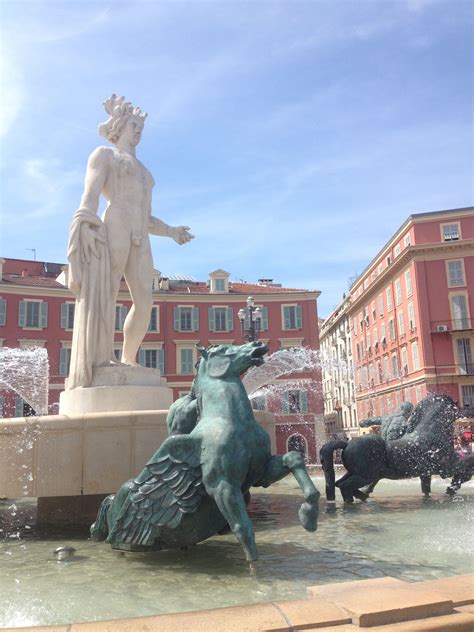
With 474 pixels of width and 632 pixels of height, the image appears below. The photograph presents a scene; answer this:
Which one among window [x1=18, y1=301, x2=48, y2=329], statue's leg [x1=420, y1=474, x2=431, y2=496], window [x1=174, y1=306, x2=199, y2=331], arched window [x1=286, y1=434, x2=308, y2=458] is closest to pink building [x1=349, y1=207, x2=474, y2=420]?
arched window [x1=286, y1=434, x2=308, y2=458]

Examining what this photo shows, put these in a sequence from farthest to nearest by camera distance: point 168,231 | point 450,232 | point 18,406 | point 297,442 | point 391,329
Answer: point 391,329, point 450,232, point 297,442, point 18,406, point 168,231

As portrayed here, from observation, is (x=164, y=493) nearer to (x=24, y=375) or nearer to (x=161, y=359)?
(x=24, y=375)

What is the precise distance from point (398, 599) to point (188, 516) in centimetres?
192

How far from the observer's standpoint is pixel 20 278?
1619 inches

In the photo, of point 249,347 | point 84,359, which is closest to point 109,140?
point 84,359

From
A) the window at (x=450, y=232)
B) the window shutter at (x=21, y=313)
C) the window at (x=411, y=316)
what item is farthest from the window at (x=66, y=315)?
the window at (x=450, y=232)

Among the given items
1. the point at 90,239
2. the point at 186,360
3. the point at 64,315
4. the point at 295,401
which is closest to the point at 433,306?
the point at 295,401

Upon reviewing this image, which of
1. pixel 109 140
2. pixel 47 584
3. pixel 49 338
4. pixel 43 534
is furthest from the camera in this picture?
pixel 49 338

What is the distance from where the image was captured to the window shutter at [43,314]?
131 feet

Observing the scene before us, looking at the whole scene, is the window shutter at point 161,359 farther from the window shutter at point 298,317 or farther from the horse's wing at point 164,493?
the horse's wing at point 164,493

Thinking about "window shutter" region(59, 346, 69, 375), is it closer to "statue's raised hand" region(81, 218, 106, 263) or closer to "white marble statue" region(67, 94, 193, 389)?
"white marble statue" region(67, 94, 193, 389)

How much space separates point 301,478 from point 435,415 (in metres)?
4.59

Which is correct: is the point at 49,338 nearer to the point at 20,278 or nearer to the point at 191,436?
Answer: the point at 20,278

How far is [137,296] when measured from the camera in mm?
7887
